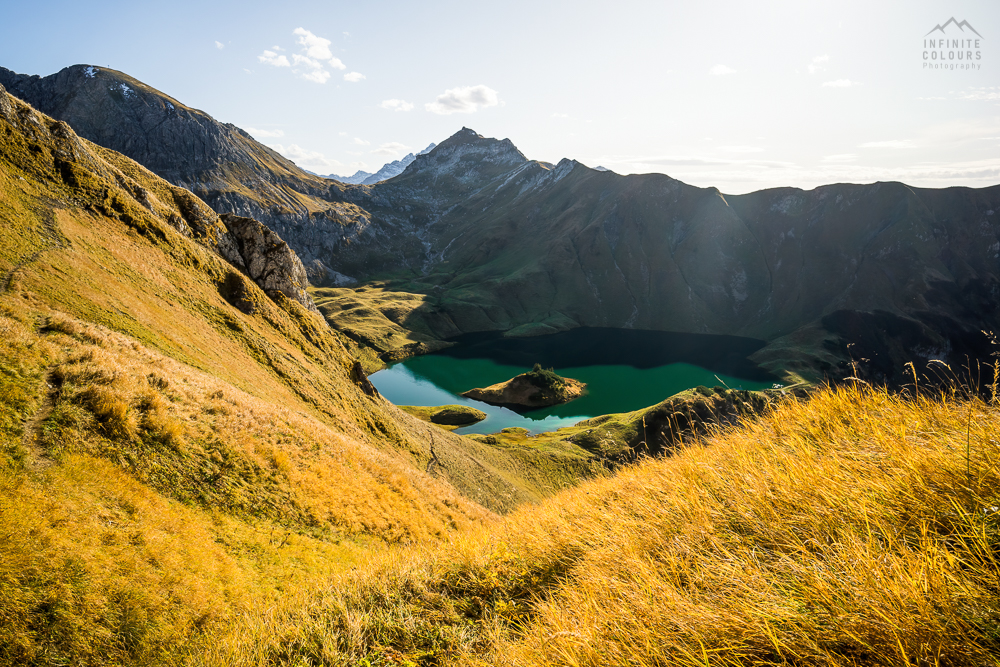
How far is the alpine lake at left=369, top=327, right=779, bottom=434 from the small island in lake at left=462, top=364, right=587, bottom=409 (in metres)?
2.17

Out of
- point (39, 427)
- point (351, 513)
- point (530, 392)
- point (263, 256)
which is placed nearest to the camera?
point (39, 427)

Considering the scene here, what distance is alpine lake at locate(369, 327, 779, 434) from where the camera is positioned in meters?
96.8

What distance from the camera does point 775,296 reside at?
183375 millimetres

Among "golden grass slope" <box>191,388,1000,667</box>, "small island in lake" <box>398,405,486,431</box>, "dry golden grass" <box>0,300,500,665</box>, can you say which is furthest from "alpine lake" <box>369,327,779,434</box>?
"golden grass slope" <box>191,388,1000,667</box>

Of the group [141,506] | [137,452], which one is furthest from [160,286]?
[141,506]

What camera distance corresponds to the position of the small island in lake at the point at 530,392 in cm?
9688

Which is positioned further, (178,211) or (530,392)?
(530,392)

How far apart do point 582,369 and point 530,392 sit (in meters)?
34.6

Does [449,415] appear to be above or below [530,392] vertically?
below

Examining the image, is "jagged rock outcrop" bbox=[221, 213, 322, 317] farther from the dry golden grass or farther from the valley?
the dry golden grass

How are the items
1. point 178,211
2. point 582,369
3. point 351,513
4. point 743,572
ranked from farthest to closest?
1. point 582,369
2. point 178,211
3. point 351,513
4. point 743,572

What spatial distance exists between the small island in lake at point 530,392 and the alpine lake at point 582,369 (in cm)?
217

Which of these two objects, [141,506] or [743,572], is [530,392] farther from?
[743,572]

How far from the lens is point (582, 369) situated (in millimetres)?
127188
